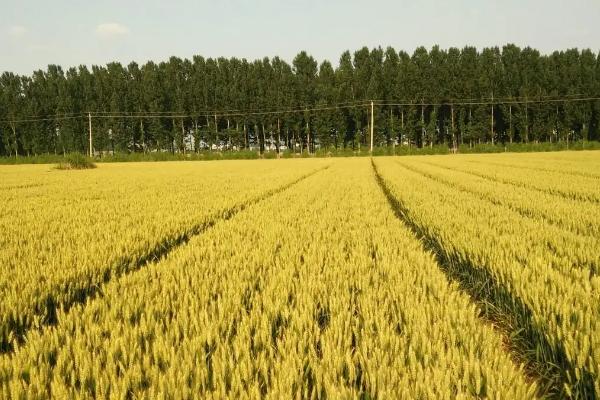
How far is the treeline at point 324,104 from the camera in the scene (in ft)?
211

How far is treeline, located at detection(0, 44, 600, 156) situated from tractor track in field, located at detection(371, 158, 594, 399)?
2473 inches

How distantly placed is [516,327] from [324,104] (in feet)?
213

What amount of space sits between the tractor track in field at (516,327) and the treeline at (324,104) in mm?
62804

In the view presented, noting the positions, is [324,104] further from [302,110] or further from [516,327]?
[516,327]

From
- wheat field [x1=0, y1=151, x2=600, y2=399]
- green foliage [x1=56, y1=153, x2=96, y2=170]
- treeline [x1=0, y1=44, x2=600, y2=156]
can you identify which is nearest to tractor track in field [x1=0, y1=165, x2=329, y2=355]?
wheat field [x1=0, y1=151, x2=600, y2=399]

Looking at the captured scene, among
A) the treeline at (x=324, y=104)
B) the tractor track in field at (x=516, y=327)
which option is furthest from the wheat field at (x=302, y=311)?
the treeline at (x=324, y=104)

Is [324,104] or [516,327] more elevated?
[324,104]

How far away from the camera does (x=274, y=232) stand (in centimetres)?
432

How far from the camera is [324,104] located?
65.1m

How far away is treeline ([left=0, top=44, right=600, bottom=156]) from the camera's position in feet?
211

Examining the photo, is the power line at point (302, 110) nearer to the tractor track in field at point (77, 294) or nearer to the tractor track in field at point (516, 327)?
the tractor track in field at point (77, 294)

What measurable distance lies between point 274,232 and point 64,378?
9.89 feet

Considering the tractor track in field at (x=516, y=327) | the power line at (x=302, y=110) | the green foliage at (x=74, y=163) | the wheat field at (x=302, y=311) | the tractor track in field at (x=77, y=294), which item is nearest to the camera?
the wheat field at (x=302, y=311)

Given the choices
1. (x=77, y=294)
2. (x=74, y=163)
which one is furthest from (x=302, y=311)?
(x=74, y=163)
